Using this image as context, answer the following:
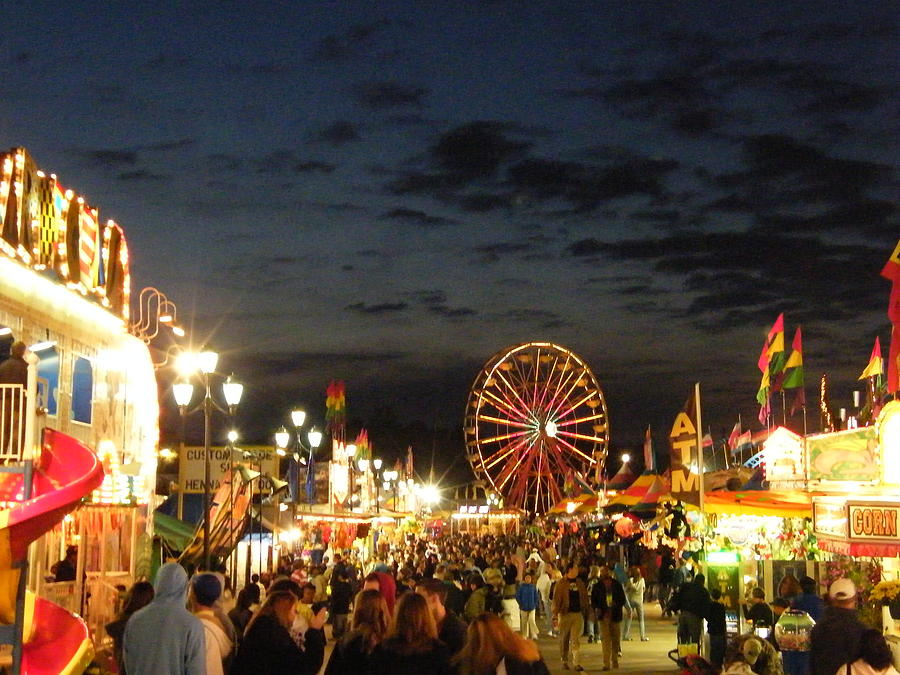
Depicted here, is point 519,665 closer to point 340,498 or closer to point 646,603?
point 646,603

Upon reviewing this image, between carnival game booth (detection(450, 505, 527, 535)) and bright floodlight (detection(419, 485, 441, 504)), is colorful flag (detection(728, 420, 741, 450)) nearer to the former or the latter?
carnival game booth (detection(450, 505, 527, 535))

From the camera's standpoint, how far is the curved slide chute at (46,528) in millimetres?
7879

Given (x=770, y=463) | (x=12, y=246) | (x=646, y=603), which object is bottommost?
(x=646, y=603)

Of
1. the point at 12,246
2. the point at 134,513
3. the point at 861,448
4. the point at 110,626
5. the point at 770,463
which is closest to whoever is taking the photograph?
the point at 110,626

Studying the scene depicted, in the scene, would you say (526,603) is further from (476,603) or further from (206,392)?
(206,392)

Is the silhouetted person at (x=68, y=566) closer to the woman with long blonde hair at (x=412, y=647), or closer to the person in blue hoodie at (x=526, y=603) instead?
the person in blue hoodie at (x=526, y=603)

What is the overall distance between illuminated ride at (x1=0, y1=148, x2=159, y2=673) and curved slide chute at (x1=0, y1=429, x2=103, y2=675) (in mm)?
11

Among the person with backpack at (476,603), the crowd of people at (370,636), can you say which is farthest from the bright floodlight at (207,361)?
the person with backpack at (476,603)

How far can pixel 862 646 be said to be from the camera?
7676 millimetres

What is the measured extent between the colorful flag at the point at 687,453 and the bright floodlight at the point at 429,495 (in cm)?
7729

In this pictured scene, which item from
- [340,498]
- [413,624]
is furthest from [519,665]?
[340,498]

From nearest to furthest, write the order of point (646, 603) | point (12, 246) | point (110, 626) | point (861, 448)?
1. point (110, 626)
2. point (12, 246)
3. point (861, 448)
4. point (646, 603)

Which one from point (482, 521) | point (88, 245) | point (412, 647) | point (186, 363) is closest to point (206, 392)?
point (186, 363)

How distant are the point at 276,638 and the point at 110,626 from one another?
10.2 feet
